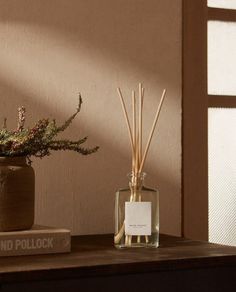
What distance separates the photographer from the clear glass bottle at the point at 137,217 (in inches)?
64.6

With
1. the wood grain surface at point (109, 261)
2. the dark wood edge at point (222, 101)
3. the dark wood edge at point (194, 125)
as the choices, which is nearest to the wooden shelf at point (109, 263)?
the wood grain surface at point (109, 261)

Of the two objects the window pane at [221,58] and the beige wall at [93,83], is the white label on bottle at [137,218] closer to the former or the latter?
the beige wall at [93,83]

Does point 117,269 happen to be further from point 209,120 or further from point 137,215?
point 209,120

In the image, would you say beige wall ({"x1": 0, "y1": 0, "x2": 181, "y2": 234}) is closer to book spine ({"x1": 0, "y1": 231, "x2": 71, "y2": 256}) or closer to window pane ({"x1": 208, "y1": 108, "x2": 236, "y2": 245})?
window pane ({"x1": 208, "y1": 108, "x2": 236, "y2": 245})

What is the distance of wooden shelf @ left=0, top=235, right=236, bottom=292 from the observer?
A: 129cm

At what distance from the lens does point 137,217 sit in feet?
5.38

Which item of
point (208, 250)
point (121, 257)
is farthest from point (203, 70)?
point (121, 257)

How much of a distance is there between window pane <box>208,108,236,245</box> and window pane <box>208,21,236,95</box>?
0.23ft

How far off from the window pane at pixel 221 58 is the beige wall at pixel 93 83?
13cm

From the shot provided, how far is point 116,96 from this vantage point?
196cm

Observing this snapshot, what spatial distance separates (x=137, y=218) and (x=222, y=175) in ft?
1.85

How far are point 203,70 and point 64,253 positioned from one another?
800mm

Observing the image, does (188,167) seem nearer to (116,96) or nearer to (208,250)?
(116,96)

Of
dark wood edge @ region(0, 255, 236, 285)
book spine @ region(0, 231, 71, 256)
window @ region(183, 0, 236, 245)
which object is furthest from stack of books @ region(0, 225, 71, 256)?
window @ region(183, 0, 236, 245)
